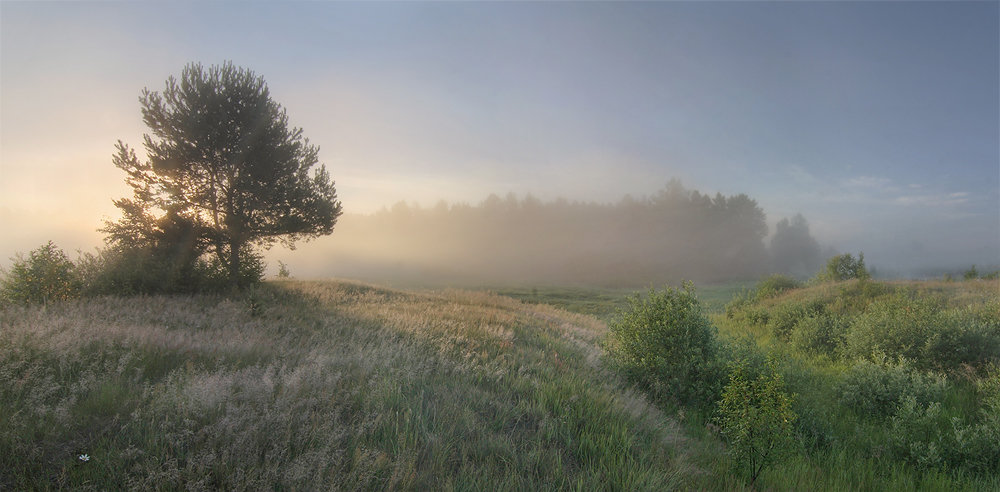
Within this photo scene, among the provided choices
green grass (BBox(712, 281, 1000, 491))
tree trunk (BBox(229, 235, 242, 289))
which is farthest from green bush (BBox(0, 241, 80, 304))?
green grass (BBox(712, 281, 1000, 491))

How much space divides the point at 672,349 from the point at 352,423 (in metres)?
6.79

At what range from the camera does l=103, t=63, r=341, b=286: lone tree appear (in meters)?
17.1

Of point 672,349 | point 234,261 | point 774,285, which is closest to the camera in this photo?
point 672,349

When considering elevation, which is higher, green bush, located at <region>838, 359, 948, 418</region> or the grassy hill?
the grassy hill

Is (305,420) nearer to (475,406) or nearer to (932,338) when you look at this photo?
(475,406)

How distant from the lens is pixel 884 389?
8.09 m

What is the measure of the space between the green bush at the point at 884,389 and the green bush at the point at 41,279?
22.8 m

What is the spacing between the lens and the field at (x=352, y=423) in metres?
3.39

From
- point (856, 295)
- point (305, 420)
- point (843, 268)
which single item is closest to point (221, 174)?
point (305, 420)

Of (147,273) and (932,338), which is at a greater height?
(147,273)

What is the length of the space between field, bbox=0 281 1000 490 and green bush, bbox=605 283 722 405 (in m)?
0.60

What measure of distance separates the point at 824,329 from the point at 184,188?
1068 inches

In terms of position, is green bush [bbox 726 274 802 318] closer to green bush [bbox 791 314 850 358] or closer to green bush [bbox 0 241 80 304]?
green bush [bbox 791 314 850 358]

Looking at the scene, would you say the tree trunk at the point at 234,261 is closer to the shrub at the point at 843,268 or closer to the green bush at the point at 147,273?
the green bush at the point at 147,273
